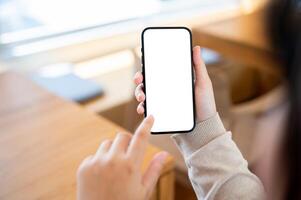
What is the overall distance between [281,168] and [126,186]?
0.84 feet

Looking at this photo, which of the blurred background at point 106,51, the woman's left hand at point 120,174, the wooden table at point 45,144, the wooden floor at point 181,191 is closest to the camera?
the woman's left hand at point 120,174

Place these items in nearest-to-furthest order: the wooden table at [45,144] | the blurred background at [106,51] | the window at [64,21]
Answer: the wooden table at [45,144], the blurred background at [106,51], the window at [64,21]

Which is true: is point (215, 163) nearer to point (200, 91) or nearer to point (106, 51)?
point (200, 91)

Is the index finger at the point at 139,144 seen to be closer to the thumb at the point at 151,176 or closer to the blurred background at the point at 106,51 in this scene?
the thumb at the point at 151,176

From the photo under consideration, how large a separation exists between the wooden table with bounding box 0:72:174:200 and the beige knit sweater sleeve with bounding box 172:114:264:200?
0.52ft

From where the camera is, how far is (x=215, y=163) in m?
0.54

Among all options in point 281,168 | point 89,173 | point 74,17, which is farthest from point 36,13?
point 281,168

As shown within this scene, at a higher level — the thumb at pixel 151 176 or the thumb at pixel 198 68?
the thumb at pixel 198 68

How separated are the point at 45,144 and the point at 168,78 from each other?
0.31 metres

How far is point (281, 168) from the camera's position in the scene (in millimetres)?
232

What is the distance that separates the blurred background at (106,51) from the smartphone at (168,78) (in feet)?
1.93

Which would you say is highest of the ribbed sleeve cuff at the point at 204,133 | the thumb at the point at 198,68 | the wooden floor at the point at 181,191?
the thumb at the point at 198,68

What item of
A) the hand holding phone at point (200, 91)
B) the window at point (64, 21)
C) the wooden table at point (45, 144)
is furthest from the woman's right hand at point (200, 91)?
the window at point (64, 21)

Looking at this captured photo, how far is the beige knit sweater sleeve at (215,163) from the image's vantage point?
528 mm
